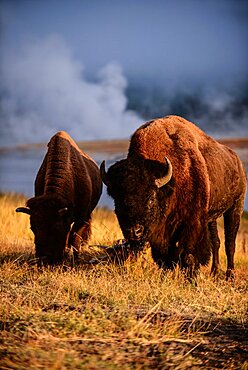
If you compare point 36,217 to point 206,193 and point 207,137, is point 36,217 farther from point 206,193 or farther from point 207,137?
point 207,137

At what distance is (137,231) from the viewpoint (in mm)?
7086

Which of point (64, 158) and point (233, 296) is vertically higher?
point (64, 158)

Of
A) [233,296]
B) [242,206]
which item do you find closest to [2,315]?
[233,296]

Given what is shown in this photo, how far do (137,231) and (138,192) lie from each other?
46 centimetres

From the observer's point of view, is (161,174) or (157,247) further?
(157,247)

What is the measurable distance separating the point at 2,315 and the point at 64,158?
194 inches

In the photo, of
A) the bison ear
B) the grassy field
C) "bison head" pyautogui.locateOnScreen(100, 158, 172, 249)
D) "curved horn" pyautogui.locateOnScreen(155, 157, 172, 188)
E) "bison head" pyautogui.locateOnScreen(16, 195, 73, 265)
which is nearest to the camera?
the grassy field

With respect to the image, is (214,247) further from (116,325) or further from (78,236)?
(116,325)

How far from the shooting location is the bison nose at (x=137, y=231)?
7063 millimetres

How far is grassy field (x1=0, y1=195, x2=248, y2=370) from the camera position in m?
3.96

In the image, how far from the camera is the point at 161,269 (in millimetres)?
7465

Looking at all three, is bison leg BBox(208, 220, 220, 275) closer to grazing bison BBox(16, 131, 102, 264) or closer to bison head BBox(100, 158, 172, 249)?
grazing bison BBox(16, 131, 102, 264)

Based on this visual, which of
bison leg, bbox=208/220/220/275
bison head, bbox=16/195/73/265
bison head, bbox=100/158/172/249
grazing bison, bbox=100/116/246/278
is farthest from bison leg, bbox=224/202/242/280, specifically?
bison head, bbox=16/195/73/265

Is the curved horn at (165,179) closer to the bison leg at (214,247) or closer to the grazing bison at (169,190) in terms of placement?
the grazing bison at (169,190)
